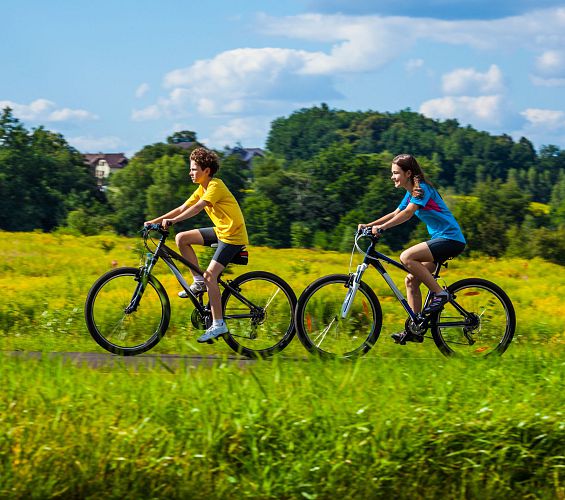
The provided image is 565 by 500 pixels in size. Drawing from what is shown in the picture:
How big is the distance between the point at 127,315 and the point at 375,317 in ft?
7.70

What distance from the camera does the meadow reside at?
5.34m

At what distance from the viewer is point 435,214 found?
29.2ft

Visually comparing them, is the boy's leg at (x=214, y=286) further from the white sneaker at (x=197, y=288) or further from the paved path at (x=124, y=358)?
the paved path at (x=124, y=358)

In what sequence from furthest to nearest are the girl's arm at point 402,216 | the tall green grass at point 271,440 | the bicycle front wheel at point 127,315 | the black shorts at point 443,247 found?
the bicycle front wheel at point 127,315
the black shorts at point 443,247
the girl's arm at point 402,216
the tall green grass at point 271,440

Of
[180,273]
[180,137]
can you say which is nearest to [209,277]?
[180,273]

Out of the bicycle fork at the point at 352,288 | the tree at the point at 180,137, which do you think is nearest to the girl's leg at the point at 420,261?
the bicycle fork at the point at 352,288

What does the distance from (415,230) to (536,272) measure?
153ft

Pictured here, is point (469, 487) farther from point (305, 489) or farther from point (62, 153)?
point (62, 153)

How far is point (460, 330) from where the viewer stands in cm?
928

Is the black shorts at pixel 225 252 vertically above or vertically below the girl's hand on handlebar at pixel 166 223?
below

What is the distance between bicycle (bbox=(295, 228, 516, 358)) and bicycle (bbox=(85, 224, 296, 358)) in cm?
34

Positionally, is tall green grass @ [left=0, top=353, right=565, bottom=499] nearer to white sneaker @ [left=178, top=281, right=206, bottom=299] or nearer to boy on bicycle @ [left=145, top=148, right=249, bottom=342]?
boy on bicycle @ [left=145, top=148, right=249, bottom=342]

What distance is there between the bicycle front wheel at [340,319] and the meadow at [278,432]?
1.86 m

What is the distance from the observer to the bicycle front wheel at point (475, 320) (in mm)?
9188
